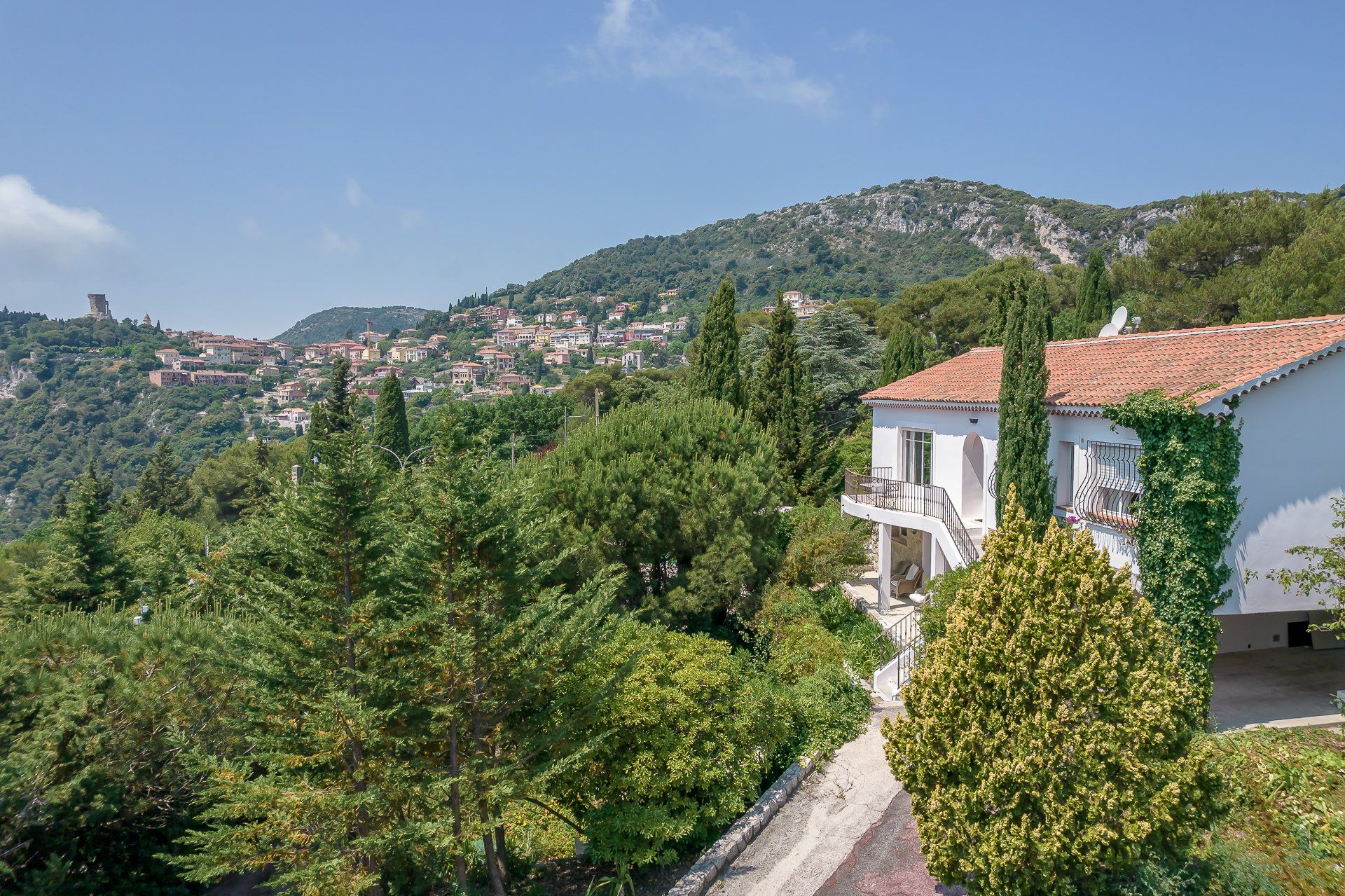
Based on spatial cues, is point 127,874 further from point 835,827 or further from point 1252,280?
point 1252,280

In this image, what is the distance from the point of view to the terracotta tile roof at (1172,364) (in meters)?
11.2

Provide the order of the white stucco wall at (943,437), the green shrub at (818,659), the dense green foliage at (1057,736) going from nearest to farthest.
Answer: the dense green foliage at (1057,736)
the green shrub at (818,659)
the white stucco wall at (943,437)

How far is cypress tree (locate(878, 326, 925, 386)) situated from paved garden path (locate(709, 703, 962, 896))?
24.4 meters

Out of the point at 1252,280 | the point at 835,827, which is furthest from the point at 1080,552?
the point at 1252,280

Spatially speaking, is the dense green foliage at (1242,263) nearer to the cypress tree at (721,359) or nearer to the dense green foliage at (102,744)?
the cypress tree at (721,359)

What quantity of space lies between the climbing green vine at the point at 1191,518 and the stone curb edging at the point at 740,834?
19.9ft

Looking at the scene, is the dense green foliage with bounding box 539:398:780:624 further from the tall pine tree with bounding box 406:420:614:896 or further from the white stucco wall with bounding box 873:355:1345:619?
the white stucco wall with bounding box 873:355:1345:619

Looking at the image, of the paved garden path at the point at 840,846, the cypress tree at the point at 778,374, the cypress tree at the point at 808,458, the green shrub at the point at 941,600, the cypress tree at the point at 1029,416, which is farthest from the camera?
the cypress tree at the point at 778,374

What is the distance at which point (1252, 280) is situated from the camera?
2559 centimetres

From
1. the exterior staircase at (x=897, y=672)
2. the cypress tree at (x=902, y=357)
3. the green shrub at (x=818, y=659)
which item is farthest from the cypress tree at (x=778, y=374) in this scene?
the exterior staircase at (x=897, y=672)

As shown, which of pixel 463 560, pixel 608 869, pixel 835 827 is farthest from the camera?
pixel 608 869

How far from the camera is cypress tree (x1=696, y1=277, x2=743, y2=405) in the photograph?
28.4 m

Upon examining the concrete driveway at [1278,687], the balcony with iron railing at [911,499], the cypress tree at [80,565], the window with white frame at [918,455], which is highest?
the window with white frame at [918,455]

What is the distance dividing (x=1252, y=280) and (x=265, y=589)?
3093 centimetres
